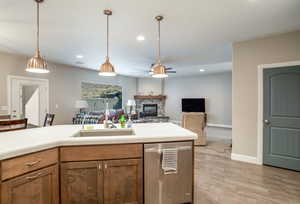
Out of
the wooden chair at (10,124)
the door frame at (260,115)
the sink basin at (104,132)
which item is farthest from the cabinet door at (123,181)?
the door frame at (260,115)

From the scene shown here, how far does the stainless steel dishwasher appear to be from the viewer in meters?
1.88

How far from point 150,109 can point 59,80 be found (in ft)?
17.7

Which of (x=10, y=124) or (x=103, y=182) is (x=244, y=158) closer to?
(x=103, y=182)

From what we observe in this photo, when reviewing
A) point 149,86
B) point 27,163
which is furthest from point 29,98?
point 149,86

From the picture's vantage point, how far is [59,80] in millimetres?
6090

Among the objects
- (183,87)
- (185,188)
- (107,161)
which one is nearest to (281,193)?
(185,188)

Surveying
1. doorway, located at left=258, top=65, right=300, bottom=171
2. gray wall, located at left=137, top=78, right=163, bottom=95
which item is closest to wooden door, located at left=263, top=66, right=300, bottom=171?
doorway, located at left=258, top=65, right=300, bottom=171

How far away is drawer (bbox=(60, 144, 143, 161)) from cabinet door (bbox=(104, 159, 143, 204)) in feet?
0.21

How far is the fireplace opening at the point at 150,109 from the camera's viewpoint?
32.8ft

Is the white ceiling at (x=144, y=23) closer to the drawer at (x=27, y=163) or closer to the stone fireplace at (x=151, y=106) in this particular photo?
the drawer at (x=27, y=163)

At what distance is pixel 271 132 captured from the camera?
338 cm

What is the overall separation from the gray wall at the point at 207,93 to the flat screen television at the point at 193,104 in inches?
8.7

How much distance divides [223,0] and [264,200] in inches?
109

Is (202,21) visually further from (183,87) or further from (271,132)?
(183,87)
